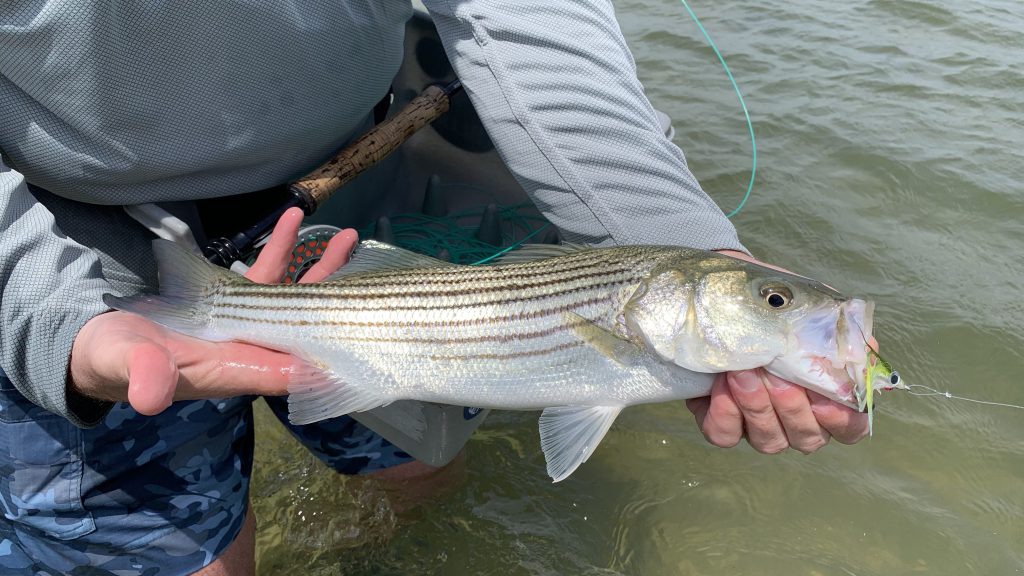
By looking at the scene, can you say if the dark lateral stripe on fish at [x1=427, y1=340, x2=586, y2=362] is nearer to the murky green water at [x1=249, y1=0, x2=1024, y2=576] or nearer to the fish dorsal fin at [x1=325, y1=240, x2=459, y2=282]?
the fish dorsal fin at [x1=325, y1=240, x2=459, y2=282]

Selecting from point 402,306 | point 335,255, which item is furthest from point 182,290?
point 402,306

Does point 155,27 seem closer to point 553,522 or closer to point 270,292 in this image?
point 270,292

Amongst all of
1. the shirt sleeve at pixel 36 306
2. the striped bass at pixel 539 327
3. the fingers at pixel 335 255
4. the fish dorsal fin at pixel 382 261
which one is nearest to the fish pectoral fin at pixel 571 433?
the striped bass at pixel 539 327

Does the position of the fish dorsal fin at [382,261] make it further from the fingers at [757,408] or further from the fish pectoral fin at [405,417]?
the fingers at [757,408]

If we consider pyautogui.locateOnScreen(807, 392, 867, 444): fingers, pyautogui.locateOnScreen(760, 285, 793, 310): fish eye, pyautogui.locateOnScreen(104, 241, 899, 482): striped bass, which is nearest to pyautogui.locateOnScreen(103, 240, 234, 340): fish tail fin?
pyautogui.locateOnScreen(104, 241, 899, 482): striped bass

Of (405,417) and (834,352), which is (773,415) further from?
(405,417)

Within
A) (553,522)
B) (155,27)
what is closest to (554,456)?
(553,522)
